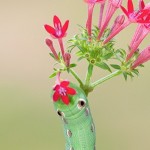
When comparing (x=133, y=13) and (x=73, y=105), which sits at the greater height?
(x=133, y=13)

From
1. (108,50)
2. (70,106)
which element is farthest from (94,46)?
(70,106)

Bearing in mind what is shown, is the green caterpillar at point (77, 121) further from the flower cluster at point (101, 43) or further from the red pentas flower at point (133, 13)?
the red pentas flower at point (133, 13)

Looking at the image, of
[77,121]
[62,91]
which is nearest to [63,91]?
[62,91]

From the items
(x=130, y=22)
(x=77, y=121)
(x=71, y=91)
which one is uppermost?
(x=130, y=22)

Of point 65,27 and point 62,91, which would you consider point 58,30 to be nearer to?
point 65,27

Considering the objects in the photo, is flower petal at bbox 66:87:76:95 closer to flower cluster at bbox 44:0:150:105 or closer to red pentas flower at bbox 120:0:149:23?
flower cluster at bbox 44:0:150:105

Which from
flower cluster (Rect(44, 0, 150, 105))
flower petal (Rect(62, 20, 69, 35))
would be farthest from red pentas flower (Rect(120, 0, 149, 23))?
flower petal (Rect(62, 20, 69, 35))

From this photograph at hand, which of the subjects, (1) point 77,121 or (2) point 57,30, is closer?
(2) point 57,30
